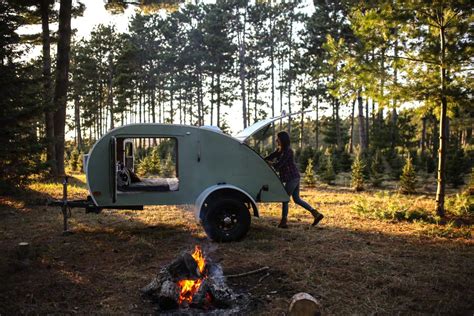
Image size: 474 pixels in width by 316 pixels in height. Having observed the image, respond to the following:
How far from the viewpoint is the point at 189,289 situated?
171 inches

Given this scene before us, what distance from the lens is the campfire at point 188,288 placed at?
13.8ft

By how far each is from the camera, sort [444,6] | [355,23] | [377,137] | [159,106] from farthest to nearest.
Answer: [159,106], [377,137], [355,23], [444,6]

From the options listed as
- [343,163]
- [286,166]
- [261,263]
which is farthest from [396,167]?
[261,263]

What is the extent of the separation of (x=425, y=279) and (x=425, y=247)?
1837 mm

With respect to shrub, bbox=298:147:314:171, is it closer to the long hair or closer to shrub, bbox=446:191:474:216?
shrub, bbox=446:191:474:216

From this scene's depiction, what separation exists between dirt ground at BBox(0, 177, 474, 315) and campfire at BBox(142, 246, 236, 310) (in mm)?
252

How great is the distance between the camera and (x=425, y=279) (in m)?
5.17

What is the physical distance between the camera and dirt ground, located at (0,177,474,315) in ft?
14.5

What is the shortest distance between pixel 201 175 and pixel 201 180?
0.10 metres

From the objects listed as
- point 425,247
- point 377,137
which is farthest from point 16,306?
point 377,137

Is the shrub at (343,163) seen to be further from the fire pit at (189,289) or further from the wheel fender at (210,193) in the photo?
the fire pit at (189,289)

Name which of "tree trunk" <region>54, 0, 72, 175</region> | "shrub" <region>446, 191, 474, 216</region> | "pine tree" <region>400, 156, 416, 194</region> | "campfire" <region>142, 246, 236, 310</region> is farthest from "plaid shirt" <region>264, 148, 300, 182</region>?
"tree trunk" <region>54, 0, 72, 175</region>

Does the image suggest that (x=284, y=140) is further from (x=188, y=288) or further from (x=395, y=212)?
(x=188, y=288)

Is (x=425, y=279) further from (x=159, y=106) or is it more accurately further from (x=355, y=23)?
(x=159, y=106)
